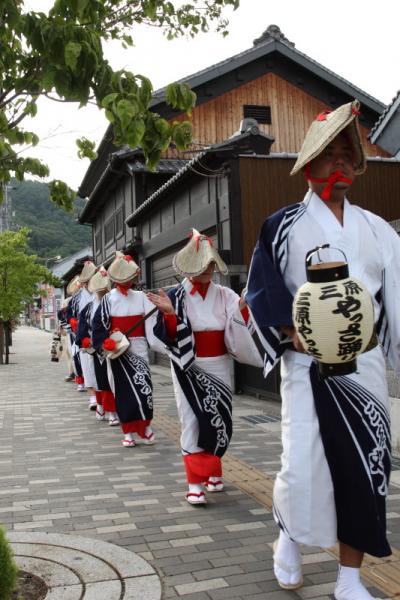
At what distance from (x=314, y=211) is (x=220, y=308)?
2078 mm

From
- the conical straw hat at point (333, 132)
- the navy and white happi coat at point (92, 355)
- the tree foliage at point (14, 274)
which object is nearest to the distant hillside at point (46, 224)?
the tree foliage at point (14, 274)

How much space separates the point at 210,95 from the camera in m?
17.0

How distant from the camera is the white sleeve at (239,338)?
5.03 m

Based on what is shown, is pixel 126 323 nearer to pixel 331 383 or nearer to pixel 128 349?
pixel 128 349

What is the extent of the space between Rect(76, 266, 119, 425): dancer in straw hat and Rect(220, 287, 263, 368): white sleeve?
3.99 m

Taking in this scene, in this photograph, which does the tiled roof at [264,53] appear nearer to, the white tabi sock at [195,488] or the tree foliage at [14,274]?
the tree foliage at [14,274]

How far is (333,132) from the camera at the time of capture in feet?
9.82

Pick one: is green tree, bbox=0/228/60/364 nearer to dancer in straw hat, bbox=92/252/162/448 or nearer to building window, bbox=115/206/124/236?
building window, bbox=115/206/124/236

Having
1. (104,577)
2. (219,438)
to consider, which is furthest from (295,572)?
(219,438)

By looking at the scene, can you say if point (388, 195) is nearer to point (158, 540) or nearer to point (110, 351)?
point (110, 351)

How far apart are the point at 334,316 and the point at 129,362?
Result: 5.03 m

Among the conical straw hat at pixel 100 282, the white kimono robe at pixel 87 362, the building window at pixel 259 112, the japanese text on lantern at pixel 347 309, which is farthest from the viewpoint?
the building window at pixel 259 112

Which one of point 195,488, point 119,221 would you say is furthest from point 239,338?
point 119,221

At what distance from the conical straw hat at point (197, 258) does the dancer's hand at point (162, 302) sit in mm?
252
